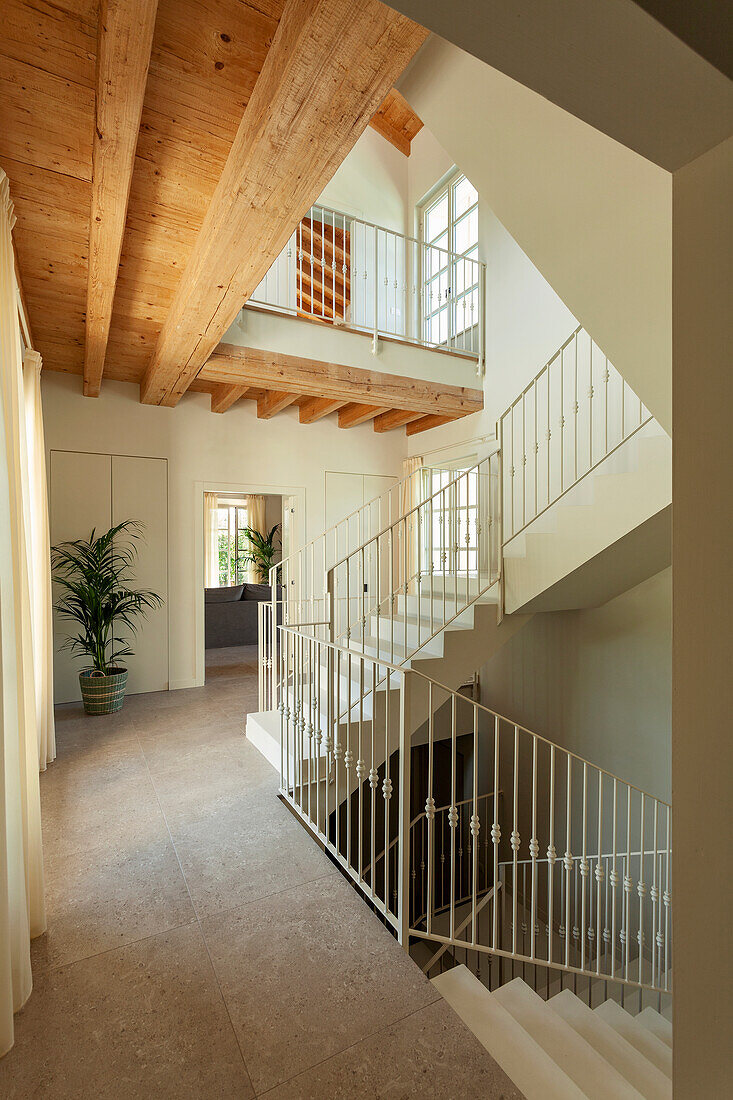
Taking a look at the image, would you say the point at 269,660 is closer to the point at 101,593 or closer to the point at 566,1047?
the point at 101,593

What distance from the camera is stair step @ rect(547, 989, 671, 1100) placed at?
6.20ft

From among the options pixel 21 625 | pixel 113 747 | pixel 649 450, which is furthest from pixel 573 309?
pixel 113 747

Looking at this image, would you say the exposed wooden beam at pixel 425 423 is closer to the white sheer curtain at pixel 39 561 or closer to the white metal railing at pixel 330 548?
the white metal railing at pixel 330 548

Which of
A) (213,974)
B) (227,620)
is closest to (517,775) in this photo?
(213,974)

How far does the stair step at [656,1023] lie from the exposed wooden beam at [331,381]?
429cm

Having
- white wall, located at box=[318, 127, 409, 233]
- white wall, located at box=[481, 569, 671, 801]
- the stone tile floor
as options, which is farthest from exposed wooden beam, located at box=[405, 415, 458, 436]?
the stone tile floor

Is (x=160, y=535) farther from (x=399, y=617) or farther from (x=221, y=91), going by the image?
(x=221, y=91)

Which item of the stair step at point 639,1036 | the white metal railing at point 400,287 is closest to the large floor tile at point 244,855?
the stair step at point 639,1036

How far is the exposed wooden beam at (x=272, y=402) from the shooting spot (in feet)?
16.0

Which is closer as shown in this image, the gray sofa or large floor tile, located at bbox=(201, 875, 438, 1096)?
large floor tile, located at bbox=(201, 875, 438, 1096)

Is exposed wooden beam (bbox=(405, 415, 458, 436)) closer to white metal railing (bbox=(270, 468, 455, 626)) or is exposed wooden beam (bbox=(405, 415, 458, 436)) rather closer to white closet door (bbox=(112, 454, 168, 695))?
white metal railing (bbox=(270, 468, 455, 626))

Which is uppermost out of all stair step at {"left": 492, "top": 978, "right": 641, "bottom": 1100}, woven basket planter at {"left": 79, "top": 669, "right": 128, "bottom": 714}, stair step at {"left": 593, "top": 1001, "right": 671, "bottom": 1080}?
woven basket planter at {"left": 79, "top": 669, "right": 128, "bottom": 714}

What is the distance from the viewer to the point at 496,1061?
1396 mm

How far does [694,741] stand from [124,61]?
6.66 ft
